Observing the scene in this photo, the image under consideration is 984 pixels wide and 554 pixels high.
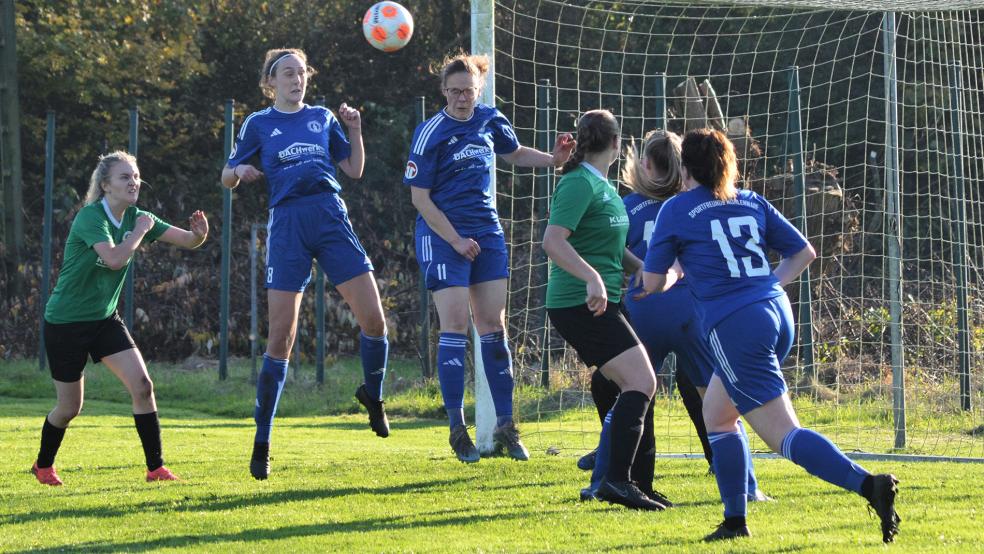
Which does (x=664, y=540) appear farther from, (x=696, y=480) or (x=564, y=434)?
(x=564, y=434)

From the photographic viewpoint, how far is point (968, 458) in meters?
8.28

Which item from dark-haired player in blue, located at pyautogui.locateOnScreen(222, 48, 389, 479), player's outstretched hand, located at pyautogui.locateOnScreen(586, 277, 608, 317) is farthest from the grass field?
player's outstretched hand, located at pyautogui.locateOnScreen(586, 277, 608, 317)

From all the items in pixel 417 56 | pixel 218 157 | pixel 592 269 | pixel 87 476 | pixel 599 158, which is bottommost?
pixel 87 476

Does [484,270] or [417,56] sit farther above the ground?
[417,56]

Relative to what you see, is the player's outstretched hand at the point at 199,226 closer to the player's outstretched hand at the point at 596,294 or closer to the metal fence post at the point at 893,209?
the player's outstretched hand at the point at 596,294

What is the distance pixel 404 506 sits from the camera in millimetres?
6074

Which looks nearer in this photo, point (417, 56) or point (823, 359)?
point (823, 359)

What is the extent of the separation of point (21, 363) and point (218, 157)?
629 cm

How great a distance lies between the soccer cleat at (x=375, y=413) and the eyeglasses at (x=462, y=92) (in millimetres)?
1730

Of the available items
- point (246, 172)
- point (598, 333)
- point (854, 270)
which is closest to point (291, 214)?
point (246, 172)

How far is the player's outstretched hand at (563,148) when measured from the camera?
6.67 meters

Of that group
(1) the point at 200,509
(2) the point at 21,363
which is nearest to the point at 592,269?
(1) the point at 200,509

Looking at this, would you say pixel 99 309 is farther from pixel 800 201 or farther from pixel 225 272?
pixel 225 272

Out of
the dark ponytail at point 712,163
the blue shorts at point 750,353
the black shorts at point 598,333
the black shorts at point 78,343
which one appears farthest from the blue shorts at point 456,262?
the blue shorts at point 750,353
